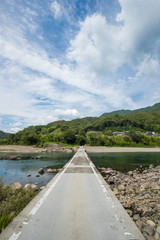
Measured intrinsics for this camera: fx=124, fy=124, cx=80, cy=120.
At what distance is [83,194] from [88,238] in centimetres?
300

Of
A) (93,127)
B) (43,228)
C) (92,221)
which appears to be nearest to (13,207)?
(43,228)

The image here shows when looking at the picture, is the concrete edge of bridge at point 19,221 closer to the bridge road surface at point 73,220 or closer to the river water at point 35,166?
the bridge road surface at point 73,220

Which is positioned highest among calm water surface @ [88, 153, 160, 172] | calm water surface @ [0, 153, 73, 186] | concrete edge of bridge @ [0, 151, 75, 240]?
concrete edge of bridge @ [0, 151, 75, 240]

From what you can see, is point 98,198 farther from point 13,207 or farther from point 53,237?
point 13,207

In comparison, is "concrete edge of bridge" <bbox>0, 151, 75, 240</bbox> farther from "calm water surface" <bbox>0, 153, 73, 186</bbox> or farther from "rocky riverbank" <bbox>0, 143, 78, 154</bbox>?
"rocky riverbank" <bbox>0, 143, 78, 154</bbox>

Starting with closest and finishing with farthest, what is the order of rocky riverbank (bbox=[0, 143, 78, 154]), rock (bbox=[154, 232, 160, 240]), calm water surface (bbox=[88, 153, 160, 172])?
1. rock (bbox=[154, 232, 160, 240])
2. calm water surface (bbox=[88, 153, 160, 172])
3. rocky riverbank (bbox=[0, 143, 78, 154])

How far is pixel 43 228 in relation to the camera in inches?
138

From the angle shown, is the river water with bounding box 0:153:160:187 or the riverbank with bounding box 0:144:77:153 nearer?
the river water with bounding box 0:153:160:187

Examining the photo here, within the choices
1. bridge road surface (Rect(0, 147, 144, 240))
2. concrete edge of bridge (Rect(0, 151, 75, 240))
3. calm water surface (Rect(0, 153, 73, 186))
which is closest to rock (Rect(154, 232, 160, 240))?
bridge road surface (Rect(0, 147, 144, 240))

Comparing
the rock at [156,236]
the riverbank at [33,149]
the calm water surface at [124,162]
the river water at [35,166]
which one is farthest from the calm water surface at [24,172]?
the riverbank at [33,149]

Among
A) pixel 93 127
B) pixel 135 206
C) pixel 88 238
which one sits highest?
pixel 93 127

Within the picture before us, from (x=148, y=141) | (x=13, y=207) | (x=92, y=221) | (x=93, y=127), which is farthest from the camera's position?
(x=93, y=127)

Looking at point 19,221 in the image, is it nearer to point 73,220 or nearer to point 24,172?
point 73,220

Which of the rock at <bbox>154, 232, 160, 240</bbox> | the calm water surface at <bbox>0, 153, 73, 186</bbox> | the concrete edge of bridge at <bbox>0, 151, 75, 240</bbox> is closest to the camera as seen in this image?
the concrete edge of bridge at <bbox>0, 151, 75, 240</bbox>
